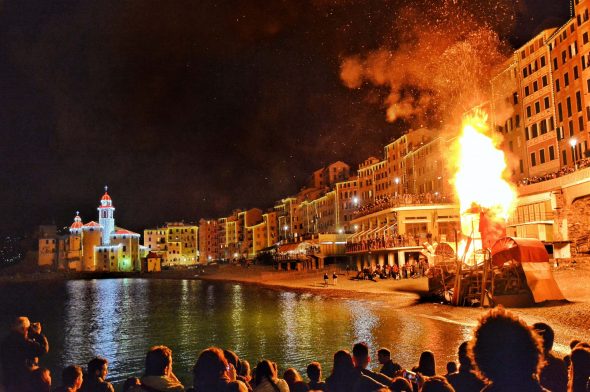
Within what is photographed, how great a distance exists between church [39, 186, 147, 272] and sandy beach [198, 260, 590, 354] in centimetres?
11565

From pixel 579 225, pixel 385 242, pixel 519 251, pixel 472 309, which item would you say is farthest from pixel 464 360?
pixel 385 242

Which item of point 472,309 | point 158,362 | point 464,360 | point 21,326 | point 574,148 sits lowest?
point 472,309

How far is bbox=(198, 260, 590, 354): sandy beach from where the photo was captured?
23.8 m

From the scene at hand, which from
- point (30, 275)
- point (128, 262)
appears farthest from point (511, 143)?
point (30, 275)

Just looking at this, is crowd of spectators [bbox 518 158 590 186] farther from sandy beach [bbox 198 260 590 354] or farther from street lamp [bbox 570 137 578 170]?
sandy beach [bbox 198 260 590 354]

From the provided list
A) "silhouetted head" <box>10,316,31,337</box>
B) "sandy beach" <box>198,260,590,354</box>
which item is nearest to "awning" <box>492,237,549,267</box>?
"sandy beach" <box>198,260,590,354</box>

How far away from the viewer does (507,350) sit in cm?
399

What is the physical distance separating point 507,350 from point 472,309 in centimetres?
3012

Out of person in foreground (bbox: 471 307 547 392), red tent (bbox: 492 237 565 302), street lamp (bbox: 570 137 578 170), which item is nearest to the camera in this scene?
person in foreground (bbox: 471 307 547 392)

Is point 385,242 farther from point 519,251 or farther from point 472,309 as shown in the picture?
point 519,251

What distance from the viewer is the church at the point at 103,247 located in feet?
550

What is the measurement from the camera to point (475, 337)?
417 centimetres

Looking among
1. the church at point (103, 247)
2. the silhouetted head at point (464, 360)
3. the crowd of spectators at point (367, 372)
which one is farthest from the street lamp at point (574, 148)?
the church at point (103, 247)

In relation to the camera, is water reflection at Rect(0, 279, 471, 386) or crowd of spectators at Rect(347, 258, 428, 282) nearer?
water reflection at Rect(0, 279, 471, 386)
